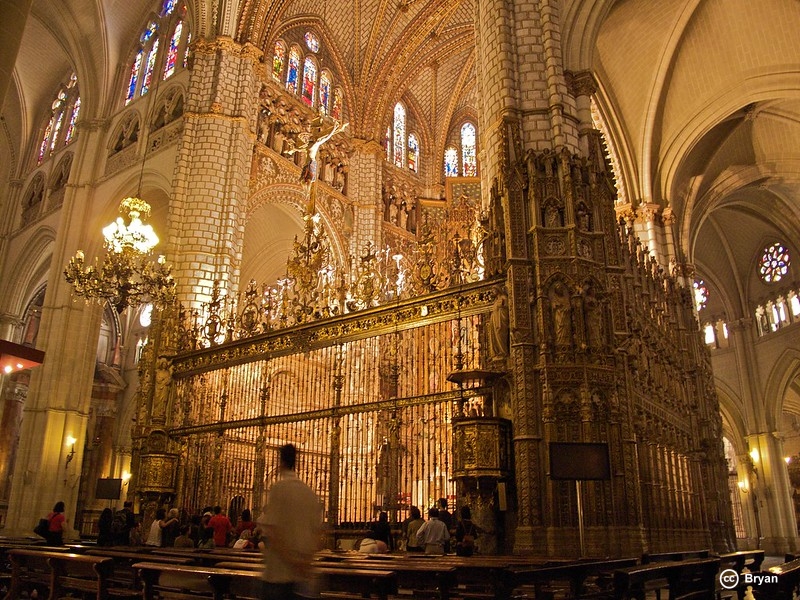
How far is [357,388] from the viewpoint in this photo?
1191cm

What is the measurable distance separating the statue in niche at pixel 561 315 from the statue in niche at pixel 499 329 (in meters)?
0.68

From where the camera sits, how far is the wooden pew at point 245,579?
427 centimetres

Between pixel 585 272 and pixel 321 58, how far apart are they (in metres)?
17.4

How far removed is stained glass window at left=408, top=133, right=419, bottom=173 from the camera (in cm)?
2709

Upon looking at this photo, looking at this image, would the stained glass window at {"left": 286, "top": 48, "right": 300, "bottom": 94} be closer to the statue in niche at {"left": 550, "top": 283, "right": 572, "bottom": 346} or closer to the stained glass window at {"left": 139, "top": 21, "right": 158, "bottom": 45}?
the stained glass window at {"left": 139, "top": 21, "right": 158, "bottom": 45}

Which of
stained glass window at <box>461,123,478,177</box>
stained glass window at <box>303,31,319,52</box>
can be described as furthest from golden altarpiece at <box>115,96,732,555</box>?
stained glass window at <box>461,123,478,177</box>

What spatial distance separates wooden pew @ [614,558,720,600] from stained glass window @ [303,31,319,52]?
21507mm

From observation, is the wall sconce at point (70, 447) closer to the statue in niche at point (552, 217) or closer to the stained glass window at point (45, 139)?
the stained glass window at point (45, 139)

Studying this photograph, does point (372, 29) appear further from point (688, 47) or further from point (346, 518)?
point (346, 518)

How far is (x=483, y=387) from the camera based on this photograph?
960cm

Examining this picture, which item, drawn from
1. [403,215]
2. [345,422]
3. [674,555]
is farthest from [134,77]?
[674,555]

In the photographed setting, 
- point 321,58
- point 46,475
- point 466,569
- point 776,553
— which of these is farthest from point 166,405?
point 776,553

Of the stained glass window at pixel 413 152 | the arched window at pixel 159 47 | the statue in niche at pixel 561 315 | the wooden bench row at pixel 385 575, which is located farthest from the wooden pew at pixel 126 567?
the stained glass window at pixel 413 152

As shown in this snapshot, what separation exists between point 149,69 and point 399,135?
9550mm
